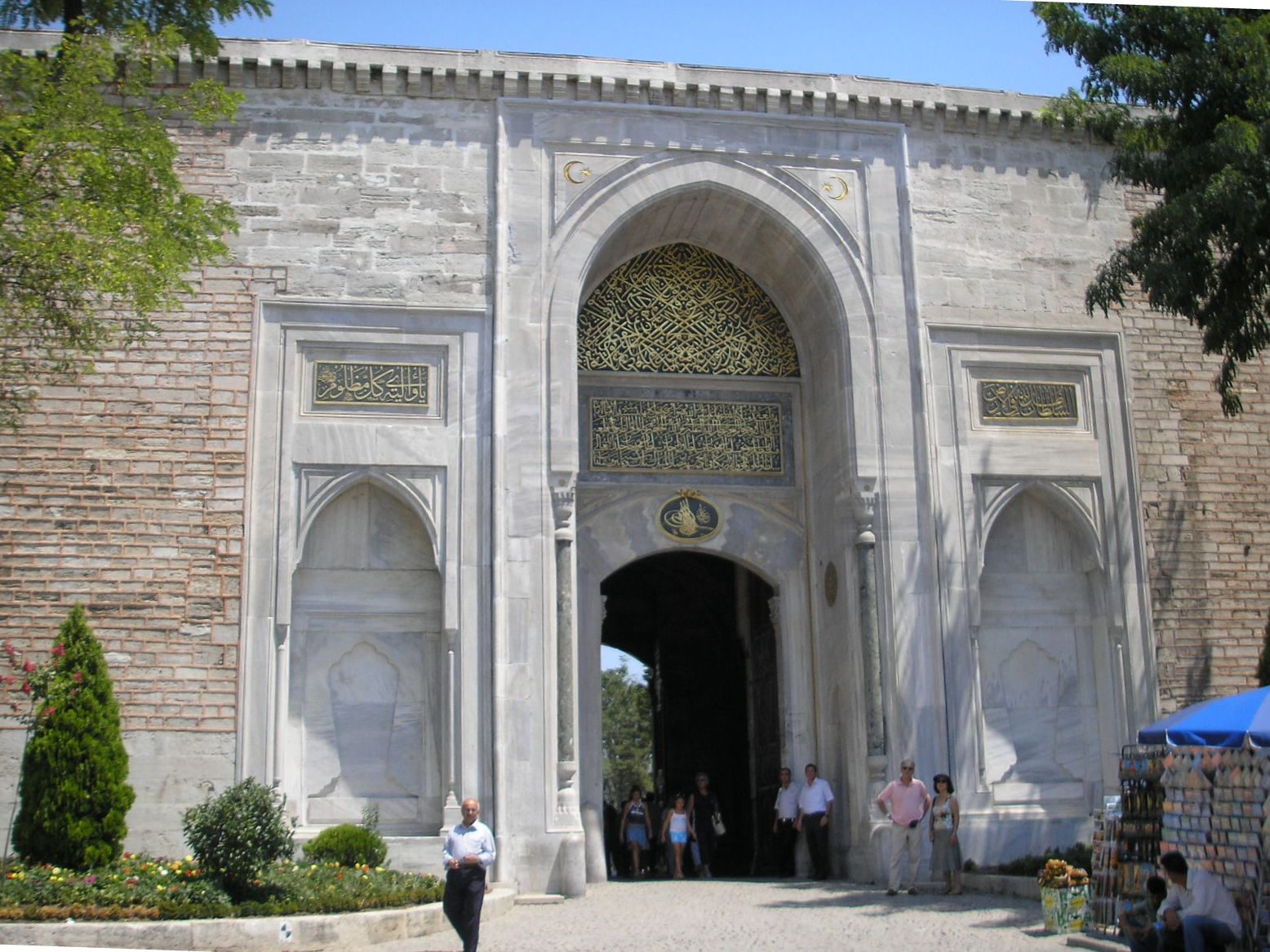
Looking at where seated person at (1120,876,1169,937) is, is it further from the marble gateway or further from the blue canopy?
the marble gateway

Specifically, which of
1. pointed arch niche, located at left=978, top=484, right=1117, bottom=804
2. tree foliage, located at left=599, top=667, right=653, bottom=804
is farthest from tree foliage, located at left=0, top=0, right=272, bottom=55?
tree foliage, located at left=599, top=667, right=653, bottom=804

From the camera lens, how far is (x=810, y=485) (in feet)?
43.0

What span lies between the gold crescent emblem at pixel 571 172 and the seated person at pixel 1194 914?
25.4 ft

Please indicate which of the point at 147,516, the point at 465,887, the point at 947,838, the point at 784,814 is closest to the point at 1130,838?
the point at 947,838

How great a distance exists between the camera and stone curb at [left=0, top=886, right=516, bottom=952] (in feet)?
25.5

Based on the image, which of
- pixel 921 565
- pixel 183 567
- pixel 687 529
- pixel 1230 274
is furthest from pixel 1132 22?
pixel 183 567

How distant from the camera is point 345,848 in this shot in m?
9.98

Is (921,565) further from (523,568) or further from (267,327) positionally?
(267,327)

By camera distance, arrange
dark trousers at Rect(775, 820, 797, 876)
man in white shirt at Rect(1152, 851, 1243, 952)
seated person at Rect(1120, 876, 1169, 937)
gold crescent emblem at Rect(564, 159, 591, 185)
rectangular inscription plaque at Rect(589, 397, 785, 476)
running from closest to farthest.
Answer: man in white shirt at Rect(1152, 851, 1243, 952)
seated person at Rect(1120, 876, 1169, 937)
gold crescent emblem at Rect(564, 159, 591, 185)
dark trousers at Rect(775, 820, 797, 876)
rectangular inscription plaque at Rect(589, 397, 785, 476)

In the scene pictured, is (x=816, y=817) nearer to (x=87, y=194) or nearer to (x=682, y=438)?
(x=682, y=438)

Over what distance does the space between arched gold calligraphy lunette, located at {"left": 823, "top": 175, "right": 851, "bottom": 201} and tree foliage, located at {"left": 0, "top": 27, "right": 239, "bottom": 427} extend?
207 inches

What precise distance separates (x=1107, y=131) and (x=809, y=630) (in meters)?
4.93

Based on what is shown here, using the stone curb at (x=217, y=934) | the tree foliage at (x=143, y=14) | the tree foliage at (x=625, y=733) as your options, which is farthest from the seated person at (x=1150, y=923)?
the tree foliage at (x=625, y=733)

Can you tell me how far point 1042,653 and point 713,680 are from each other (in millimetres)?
5183
